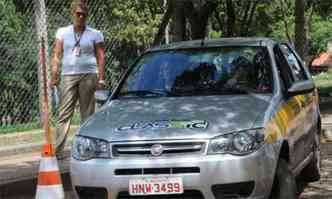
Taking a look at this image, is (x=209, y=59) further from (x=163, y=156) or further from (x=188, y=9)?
(x=188, y=9)

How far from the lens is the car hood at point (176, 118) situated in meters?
5.83

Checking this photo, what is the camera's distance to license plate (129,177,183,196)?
18.6 ft

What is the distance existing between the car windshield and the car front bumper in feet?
3.78

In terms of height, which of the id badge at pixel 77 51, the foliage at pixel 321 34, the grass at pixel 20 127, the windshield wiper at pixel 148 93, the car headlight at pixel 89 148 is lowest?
the foliage at pixel 321 34

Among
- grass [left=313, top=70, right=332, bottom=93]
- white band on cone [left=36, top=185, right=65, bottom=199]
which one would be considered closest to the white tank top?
white band on cone [left=36, top=185, right=65, bottom=199]

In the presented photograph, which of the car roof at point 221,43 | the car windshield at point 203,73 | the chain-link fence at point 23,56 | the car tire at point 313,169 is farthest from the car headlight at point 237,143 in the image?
the chain-link fence at point 23,56

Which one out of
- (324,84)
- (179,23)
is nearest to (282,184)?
(179,23)

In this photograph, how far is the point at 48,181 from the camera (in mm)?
6539

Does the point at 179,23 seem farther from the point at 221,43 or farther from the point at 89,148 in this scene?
the point at 89,148

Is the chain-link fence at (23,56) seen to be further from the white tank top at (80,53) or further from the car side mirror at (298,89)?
the car side mirror at (298,89)

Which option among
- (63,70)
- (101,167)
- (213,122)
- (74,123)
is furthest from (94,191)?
(74,123)

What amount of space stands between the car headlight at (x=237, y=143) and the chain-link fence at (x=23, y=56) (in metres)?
6.05

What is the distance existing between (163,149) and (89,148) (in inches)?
25.4

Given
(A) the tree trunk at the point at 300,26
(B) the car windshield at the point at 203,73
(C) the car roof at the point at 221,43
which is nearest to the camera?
(B) the car windshield at the point at 203,73
